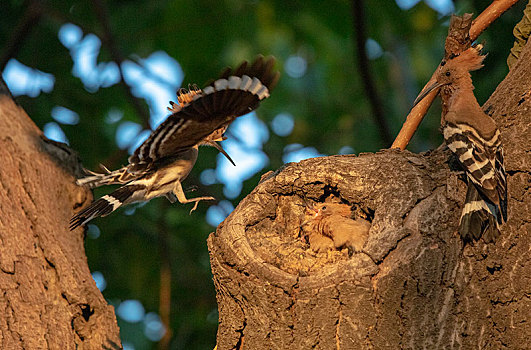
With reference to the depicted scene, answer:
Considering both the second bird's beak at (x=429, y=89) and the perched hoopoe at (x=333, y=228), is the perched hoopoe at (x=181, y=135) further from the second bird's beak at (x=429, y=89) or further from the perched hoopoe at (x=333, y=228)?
the second bird's beak at (x=429, y=89)

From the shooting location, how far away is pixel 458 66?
3840 millimetres

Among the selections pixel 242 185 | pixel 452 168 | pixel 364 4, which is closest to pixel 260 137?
pixel 242 185

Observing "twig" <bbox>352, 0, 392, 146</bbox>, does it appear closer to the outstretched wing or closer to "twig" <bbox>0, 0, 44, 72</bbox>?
the outstretched wing

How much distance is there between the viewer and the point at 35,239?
11.6 feet

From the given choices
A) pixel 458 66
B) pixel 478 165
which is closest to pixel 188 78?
pixel 458 66

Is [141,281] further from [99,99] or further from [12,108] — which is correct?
[12,108]

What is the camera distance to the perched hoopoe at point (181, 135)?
10.8 feet

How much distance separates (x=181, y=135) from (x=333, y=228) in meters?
1.01

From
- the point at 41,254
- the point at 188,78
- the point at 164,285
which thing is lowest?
the point at 41,254

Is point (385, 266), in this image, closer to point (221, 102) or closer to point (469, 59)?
point (221, 102)

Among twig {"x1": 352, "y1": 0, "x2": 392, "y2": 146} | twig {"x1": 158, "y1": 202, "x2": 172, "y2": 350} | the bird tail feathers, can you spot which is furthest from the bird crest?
twig {"x1": 158, "y1": 202, "x2": 172, "y2": 350}

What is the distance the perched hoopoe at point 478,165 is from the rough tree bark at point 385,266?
5 centimetres

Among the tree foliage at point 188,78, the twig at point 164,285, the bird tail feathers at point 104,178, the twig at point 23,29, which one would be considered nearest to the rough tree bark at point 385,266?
the bird tail feathers at point 104,178

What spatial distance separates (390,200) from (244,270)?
0.77 meters
